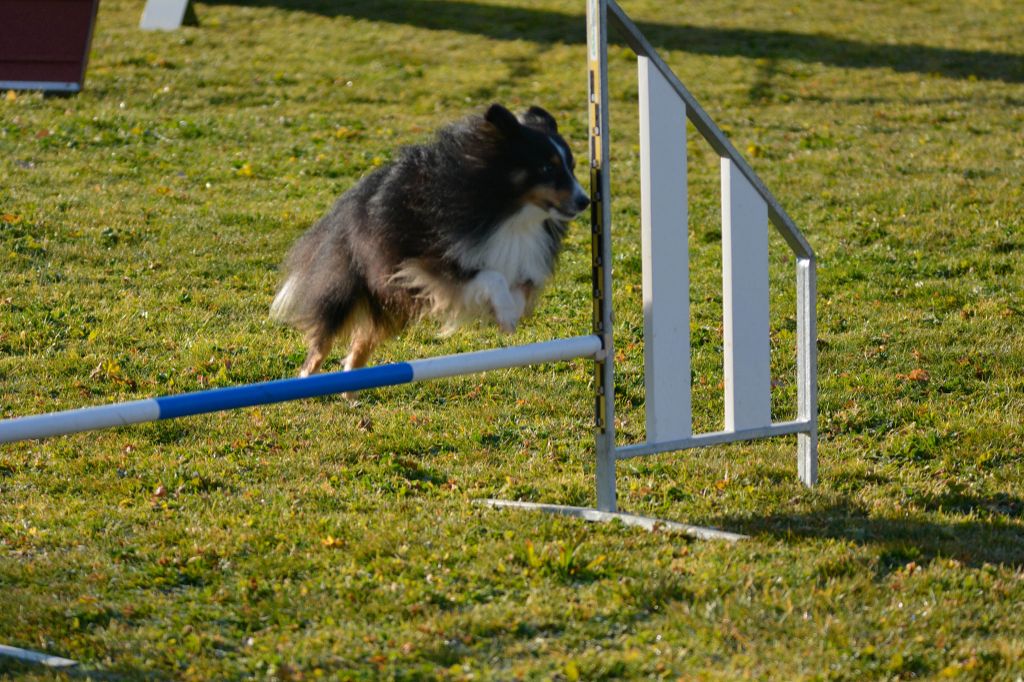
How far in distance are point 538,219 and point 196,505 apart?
1935 millimetres

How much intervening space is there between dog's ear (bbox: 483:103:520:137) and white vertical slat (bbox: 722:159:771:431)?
3.06 ft

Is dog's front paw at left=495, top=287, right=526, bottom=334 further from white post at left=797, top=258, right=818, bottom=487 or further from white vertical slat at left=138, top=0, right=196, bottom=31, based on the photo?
white vertical slat at left=138, top=0, right=196, bottom=31

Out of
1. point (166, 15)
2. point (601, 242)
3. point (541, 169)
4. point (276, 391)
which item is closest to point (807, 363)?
point (601, 242)

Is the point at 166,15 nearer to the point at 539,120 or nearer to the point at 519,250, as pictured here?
the point at 539,120

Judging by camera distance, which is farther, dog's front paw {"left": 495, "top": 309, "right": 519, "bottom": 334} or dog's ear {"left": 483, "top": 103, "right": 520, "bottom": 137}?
dog's front paw {"left": 495, "top": 309, "right": 519, "bottom": 334}

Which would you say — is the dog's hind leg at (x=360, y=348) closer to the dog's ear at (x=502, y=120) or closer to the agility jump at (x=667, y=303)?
the dog's ear at (x=502, y=120)

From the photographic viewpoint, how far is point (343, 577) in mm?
4445

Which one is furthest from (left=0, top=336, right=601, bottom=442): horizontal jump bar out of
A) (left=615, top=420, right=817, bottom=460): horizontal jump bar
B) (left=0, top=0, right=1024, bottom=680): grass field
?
(left=0, top=0, right=1024, bottom=680): grass field

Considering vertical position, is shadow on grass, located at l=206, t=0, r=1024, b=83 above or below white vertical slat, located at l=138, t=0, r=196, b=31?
above

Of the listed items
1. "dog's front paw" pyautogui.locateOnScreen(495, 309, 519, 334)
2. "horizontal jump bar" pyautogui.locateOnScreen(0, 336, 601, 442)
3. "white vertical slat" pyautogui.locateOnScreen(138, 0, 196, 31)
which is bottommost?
"white vertical slat" pyautogui.locateOnScreen(138, 0, 196, 31)

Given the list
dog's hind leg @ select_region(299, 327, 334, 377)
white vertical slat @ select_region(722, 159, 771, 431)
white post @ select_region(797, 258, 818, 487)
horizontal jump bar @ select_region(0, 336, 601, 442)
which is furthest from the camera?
dog's hind leg @ select_region(299, 327, 334, 377)

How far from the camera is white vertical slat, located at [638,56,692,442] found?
5.03 metres

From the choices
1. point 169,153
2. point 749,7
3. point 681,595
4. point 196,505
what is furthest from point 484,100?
point 681,595

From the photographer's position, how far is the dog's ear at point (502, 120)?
5.45m
